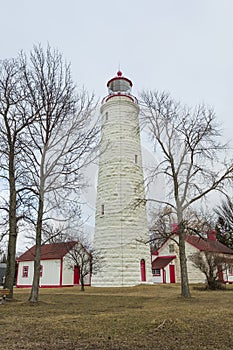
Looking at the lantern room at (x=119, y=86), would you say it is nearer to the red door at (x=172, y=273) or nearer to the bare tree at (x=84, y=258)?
the bare tree at (x=84, y=258)

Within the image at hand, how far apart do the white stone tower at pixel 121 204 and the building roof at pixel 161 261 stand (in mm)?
10749

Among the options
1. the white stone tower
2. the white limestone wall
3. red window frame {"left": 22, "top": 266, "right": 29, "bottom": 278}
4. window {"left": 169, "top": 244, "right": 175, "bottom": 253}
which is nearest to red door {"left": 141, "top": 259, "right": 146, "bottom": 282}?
the white stone tower

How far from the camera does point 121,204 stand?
25094 mm

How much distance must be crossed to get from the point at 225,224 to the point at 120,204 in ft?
58.6

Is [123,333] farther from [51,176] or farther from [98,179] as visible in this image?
[98,179]

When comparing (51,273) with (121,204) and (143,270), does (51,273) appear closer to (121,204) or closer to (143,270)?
(143,270)

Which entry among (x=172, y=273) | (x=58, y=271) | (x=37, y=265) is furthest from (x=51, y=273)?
(x=37, y=265)

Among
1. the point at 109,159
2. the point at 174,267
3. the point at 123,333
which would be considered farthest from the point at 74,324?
the point at 174,267

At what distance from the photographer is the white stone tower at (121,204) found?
24.2 m

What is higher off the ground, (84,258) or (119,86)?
(119,86)

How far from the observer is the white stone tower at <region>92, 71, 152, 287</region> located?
24.2m

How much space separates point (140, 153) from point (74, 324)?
2064cm

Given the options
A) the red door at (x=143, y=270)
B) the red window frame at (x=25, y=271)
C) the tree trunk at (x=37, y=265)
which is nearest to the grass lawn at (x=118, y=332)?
the tree trunk at (x=37, y=265)

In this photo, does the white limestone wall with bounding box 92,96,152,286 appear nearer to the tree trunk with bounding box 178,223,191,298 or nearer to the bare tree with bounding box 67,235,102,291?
the bare tree with bounding box 67,235,102,291
